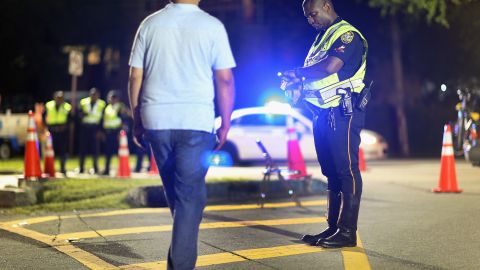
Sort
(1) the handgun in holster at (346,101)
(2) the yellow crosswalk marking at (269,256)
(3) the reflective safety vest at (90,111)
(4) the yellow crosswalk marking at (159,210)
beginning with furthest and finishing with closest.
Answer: (3) the reflective safety vest at (90,111), (4) the yellow crosswalk marking at (159,210), (1) the handgun in holster at (346,101), (2) the yellow crosswalk marking at (269,256)

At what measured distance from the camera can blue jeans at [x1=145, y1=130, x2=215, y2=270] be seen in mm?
4828

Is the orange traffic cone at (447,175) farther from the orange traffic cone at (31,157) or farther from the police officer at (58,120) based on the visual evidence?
the police officer at (58,120)

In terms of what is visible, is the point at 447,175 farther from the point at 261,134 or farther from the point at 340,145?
the point at 261,134

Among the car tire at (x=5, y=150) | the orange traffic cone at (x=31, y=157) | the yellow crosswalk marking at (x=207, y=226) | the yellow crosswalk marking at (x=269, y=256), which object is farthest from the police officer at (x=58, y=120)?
the yellow crosswalk marking at (x=269, y=256)

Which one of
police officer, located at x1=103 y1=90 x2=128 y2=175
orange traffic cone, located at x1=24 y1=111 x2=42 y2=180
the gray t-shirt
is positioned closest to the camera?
the gray t-shirt

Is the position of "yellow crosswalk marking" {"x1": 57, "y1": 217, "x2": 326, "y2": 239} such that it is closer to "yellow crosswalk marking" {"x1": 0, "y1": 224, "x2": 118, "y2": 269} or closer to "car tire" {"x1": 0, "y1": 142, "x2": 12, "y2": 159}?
"yellow crosswalk marking" {"x1": 0, "y1": 224, "x2": 118, "y2": 269}

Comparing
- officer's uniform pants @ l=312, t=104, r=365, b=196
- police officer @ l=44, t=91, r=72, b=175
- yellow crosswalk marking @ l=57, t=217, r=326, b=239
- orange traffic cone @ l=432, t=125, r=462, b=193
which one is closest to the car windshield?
police officer @ l=44, t=91, r=72, b=175

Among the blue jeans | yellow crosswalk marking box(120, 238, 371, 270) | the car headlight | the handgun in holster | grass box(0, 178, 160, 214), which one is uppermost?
the handgun in holster

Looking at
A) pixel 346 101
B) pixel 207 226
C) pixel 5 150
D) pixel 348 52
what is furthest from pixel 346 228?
pixel 5 150

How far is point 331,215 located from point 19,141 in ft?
69.0

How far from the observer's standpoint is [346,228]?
21.5 ft

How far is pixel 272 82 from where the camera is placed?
37219 millimetres

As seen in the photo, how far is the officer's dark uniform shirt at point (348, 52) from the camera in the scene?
651 cm

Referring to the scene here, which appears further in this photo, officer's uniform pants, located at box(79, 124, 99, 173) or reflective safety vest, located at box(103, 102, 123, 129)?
reflective safety vest, located at box(103, 102, 123, 129)
